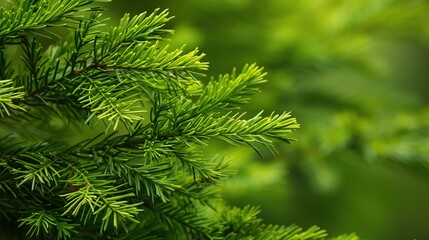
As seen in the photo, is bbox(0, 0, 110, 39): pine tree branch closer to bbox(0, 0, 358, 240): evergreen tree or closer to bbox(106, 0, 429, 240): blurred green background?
bbox(0, 0, 358, 240): evergreen tree

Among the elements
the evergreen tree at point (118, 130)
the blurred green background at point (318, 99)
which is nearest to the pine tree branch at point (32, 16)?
the evergreen tree at point (118, 130)

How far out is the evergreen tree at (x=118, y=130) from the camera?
80 cm

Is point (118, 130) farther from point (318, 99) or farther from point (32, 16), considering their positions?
point (318, 99)

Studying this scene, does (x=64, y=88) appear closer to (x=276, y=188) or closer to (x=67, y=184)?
(x=67, y=184)

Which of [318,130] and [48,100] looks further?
[318,130]

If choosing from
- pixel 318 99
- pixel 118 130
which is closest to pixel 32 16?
pixel 118 130

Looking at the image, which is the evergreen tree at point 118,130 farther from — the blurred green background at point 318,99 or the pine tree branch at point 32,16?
the blurred green background at point 318,99

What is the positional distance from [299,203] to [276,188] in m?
0.79

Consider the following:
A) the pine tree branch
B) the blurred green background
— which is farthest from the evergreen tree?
the blurred green background

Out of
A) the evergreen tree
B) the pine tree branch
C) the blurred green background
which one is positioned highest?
the blurred green background

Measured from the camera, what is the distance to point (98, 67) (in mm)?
828

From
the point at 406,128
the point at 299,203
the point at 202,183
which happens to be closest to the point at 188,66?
the point at 202,183

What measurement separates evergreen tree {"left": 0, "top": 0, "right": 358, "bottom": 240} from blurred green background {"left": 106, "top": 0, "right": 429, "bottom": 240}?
80 centimetres

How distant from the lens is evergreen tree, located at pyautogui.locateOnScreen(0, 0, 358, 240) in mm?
804
